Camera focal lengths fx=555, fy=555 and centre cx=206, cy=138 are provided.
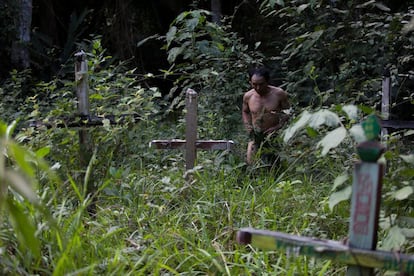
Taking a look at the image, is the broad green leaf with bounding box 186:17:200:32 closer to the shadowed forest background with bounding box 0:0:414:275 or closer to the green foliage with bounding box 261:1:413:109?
the shadowed forest background with bounding box 0:0:414:275

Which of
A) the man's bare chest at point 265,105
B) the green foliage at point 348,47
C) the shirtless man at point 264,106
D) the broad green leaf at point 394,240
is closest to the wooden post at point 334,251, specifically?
the broad green leaf at point 394,240

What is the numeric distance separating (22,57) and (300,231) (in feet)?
23.3

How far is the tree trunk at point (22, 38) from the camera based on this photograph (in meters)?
8.52

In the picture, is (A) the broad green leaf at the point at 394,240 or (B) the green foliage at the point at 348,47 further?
(B) the green foliage at the point at 348,47

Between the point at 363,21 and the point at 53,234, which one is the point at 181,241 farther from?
the point at 363,21

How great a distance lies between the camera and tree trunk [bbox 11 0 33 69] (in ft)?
27.9

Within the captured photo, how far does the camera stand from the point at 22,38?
8.65 metres

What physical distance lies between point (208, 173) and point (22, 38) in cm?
597

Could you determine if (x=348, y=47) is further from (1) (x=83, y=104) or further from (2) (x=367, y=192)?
(2) (x=367, y=192)

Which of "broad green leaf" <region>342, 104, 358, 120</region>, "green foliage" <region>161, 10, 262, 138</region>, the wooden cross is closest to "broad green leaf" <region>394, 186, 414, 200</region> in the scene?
"broad green leaf" <region>342, 104, 358, 120</region>

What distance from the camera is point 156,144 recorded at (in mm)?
4156

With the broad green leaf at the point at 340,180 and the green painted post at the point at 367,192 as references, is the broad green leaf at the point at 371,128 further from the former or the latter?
the broad green leaf at the point at 340,180

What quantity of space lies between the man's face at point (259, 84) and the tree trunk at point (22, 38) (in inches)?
195

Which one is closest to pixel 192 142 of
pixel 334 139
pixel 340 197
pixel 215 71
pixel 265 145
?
pixel 265 145
